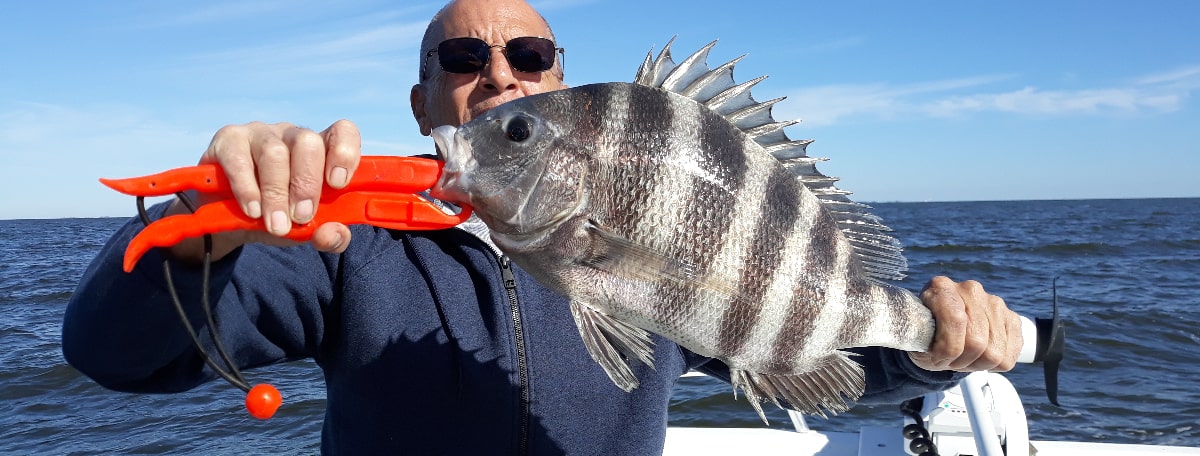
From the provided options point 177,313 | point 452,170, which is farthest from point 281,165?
point 177,313

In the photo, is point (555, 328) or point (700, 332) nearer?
point (700, 332)

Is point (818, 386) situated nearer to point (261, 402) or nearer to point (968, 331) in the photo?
point (968, 331)

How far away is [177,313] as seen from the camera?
1543mm

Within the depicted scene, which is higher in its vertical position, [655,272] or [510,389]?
[655,272]

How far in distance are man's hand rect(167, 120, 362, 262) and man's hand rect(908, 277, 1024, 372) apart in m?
1.65

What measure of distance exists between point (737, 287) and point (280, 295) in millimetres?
1224

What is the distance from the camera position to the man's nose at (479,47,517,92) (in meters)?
2.71

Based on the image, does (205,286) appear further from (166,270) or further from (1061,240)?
(1061,240)

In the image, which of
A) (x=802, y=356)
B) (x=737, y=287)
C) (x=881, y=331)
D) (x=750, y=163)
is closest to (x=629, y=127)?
(x=750, y=163)

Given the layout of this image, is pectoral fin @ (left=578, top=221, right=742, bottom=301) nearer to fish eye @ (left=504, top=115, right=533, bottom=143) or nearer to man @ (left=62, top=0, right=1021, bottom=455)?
fish eye @ (left=504, top=115, right=533, bottom=143)

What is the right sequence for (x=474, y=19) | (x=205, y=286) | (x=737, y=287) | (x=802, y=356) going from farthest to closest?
1. (x=474, y=19)
2. (x=802, y=356)
3. (x=737, y=287)
4. (x=205, y=286)

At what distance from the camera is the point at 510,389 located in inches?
88.7

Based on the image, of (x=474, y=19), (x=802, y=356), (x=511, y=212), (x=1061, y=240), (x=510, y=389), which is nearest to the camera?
(x=511, y=212)

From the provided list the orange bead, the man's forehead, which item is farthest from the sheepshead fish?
the man's forehead
